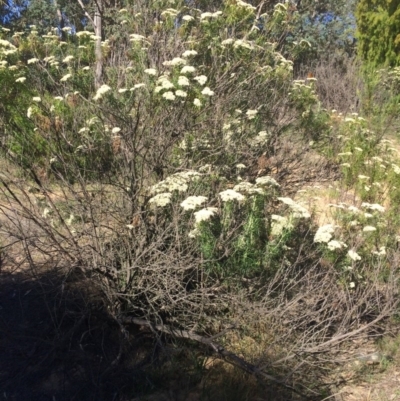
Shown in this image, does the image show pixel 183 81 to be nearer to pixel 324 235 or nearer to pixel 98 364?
pixel 324 235

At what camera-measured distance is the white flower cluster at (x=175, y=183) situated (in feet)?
9.93

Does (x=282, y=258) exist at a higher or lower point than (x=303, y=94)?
lower

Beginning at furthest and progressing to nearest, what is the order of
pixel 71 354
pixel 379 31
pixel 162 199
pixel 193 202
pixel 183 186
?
pixel 379 31
pixel 71 354
pixel 183 186
pixel 162 199
pixel 193 202

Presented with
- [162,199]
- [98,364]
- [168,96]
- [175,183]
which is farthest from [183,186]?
[98,364]

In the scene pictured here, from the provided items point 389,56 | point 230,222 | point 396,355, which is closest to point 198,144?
point 230,222

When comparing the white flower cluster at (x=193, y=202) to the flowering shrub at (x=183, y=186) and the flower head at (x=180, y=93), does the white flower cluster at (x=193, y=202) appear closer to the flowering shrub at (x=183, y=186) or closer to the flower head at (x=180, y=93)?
the flowering shrub at (x=183, y=186)

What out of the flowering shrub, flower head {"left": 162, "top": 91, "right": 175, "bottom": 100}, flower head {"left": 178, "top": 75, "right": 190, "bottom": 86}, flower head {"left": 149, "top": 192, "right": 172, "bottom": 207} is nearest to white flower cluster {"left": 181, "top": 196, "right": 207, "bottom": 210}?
the flowering shrub

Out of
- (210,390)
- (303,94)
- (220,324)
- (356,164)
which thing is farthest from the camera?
(356,164)

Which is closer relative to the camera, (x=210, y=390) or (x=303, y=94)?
(x=210, y=390)

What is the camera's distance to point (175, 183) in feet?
10.1

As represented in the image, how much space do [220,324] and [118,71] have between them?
2320 mm

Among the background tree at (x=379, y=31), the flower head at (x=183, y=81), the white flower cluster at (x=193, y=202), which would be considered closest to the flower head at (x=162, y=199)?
the white flower cluster at (x=193, y=202)

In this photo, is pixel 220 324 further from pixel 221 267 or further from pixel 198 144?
pixel 198 144

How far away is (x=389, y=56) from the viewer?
9.95 m
